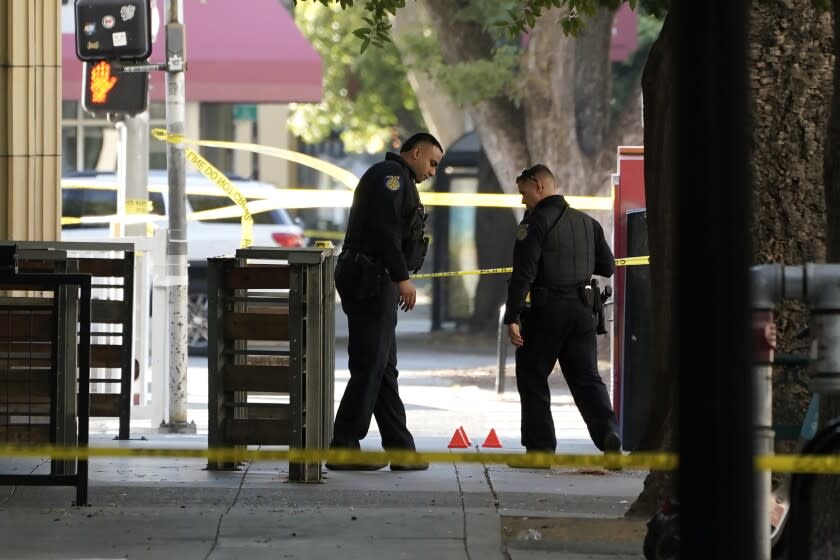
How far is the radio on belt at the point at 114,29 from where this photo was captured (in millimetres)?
11398

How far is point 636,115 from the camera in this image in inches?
745

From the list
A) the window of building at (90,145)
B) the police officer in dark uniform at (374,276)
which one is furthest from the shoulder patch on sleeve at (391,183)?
the window of building at (90,145)

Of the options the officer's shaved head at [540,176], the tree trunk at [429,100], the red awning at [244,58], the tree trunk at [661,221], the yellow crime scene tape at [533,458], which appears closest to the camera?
the yellow crime scene tape at [533,458]

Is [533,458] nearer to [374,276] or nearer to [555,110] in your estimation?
[374,276]

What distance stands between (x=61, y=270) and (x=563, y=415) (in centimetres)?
487

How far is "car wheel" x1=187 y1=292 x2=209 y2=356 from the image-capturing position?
1766 centimetres

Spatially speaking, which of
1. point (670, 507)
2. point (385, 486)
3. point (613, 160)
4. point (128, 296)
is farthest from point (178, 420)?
point (613, 160)

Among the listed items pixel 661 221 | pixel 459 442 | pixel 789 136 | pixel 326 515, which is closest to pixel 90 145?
pixel 459 442

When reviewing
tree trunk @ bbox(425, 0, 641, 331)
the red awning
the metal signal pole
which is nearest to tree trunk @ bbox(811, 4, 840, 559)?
the metal signal pole

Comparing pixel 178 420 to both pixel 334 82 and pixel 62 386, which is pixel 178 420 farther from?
pixel 334 82

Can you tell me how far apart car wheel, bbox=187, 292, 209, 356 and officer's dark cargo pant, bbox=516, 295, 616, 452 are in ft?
29.6

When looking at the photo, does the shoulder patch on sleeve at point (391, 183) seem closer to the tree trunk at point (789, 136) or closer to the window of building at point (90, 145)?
the tree trunk at point (789, 136)

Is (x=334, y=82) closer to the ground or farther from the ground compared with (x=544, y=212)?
farther from the ground

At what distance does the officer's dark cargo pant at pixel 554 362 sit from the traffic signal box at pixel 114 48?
3.85 metres
